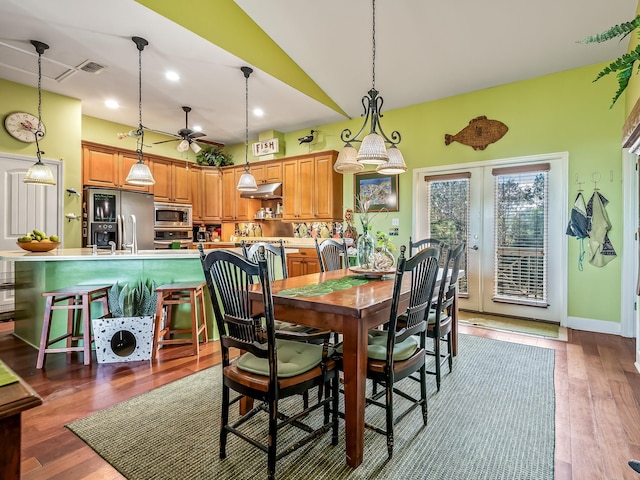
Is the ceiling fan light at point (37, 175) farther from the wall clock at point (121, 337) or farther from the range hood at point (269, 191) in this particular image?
the range hood at point (269, 191)

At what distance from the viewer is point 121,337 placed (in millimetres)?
A: 3057

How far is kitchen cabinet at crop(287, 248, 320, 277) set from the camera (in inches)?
219

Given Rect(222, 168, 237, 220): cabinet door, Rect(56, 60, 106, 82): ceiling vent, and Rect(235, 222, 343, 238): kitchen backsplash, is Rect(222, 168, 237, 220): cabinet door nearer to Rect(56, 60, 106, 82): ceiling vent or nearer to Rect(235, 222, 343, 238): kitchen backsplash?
Rect(235, 222, 343, 238): kitchen backsplash

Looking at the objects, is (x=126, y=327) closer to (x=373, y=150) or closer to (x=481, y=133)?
(x=373, y=150)

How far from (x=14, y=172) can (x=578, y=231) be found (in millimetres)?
6936

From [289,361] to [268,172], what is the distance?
16.8 ft

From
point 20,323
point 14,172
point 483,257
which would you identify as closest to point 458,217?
point 483,257

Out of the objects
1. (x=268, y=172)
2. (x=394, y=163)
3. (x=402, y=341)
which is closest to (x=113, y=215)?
(x=268, y=172)

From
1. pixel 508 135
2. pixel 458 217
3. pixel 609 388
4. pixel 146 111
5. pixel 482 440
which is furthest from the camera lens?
pixel 146 111

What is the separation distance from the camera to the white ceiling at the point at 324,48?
3.29m

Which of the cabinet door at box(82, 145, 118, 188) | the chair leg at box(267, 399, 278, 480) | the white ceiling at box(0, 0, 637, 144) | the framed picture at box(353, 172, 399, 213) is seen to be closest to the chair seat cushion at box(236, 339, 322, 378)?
the chair leg at box(267, 399, 278, 480)

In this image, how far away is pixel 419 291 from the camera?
195 centimetres

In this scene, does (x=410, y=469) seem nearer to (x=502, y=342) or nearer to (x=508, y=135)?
(x=502, y=342)

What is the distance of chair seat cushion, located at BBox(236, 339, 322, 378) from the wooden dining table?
0.14 meters
